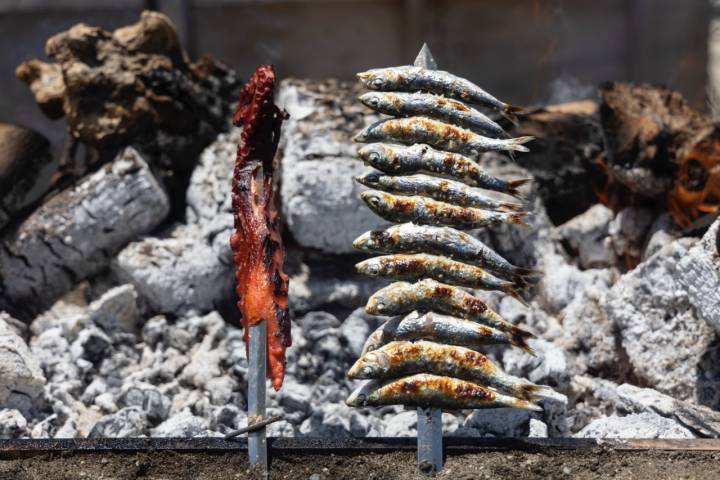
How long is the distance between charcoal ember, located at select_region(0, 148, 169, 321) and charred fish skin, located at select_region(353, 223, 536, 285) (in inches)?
87.1

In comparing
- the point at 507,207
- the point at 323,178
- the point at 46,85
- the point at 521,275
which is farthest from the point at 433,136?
the point at 46,85

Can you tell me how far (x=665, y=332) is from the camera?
4.54 meters

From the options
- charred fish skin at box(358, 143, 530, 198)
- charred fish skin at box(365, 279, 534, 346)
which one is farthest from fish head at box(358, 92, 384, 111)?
charred fish skin at box(365, 279, 534, 346)

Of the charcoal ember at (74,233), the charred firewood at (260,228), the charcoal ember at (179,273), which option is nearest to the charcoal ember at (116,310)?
the charcoal ember at (179,273)

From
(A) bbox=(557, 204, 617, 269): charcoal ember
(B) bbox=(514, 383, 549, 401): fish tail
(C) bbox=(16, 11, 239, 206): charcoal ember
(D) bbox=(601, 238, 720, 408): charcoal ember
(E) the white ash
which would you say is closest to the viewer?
(B) bbox=(514, 383, 549, 401): fish tail

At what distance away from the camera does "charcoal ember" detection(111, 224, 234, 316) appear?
5.13m

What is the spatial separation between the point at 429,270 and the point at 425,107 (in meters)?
0.70

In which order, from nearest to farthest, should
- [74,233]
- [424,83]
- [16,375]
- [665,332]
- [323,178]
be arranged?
[424,83] < [16,375] < [665,332] < [323,178] < [74,233]

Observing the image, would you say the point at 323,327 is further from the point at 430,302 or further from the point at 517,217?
the point at 517,217

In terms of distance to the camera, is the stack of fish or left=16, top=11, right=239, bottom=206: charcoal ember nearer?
the stack of fish

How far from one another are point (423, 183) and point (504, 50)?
3.93 m

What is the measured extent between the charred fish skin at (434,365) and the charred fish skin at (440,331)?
35 mm

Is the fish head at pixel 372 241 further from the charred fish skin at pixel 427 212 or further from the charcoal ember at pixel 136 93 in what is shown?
the charcoal ember at pixel 136 93

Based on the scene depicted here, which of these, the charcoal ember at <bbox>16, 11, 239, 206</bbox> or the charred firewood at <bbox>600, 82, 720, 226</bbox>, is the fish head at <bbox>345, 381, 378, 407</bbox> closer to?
the charred firewood at <bbox>600, 82, 720, 226</bbox>
